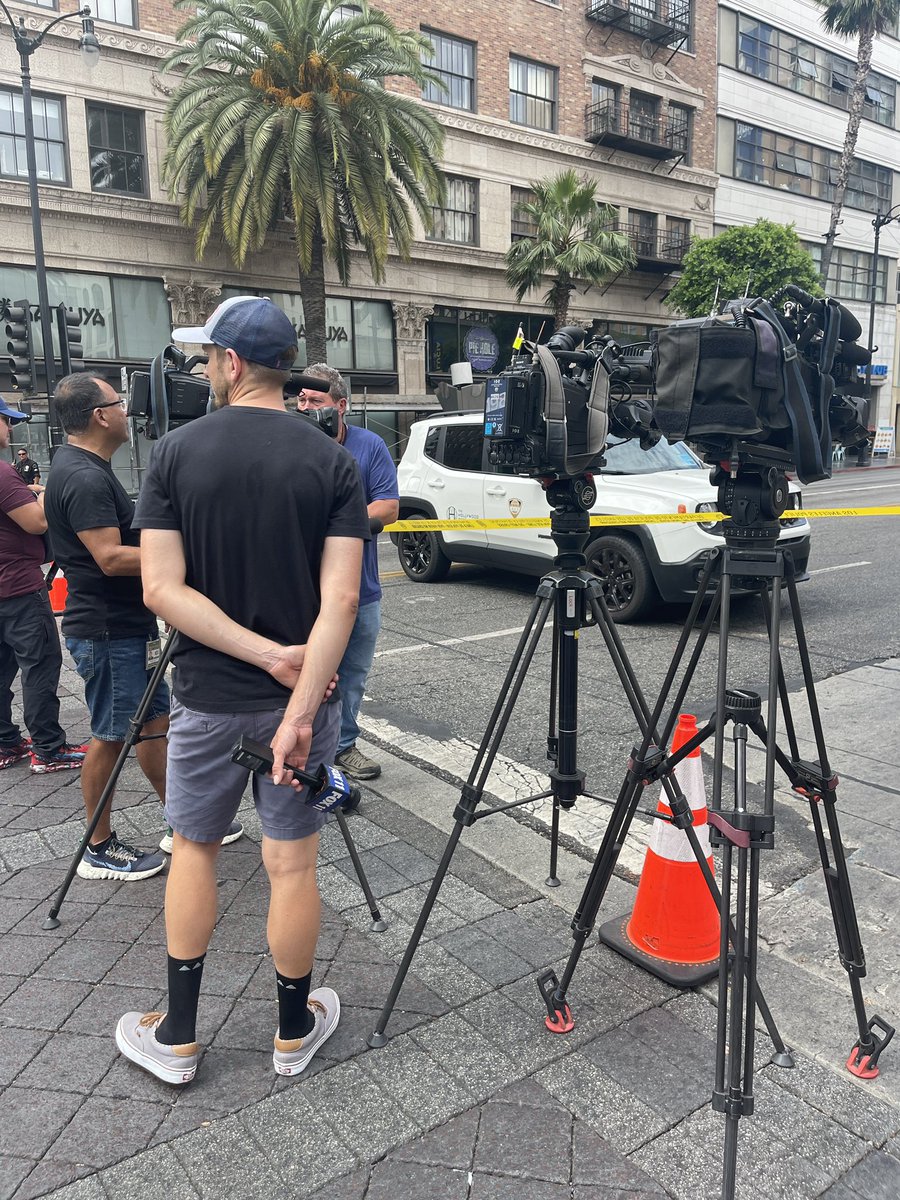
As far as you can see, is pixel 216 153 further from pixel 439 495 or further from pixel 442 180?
pixel 439 495

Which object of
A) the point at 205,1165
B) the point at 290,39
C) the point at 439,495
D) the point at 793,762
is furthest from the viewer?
the point at 290,39

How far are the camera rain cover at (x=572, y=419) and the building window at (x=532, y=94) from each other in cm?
2988

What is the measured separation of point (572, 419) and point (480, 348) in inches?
995

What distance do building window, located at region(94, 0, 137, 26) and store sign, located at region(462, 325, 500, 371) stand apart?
11.6m

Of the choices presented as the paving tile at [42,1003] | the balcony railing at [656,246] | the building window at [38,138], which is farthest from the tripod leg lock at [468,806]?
the balcony railing at [656,246]

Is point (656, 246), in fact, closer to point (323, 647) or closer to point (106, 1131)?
point (323, 647)

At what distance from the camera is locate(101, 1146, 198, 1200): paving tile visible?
2.03 metres

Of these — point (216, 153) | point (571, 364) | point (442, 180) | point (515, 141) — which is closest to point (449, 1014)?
point (571, 364)

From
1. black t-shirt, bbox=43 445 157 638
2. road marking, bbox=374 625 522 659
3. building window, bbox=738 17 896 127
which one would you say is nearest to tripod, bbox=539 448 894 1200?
black t-shirt, bbox=43 445 157 638

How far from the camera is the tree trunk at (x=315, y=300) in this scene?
69.1ft

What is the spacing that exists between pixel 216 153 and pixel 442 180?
5.71 metres

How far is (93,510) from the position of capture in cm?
342

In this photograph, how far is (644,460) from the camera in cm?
853

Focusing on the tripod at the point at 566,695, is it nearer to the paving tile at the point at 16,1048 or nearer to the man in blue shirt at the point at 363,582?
the paving tile at the point at 16,1048
